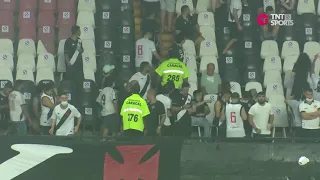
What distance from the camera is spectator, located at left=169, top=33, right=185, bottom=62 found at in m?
14.2

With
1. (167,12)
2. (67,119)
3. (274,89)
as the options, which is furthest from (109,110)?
(274,89)

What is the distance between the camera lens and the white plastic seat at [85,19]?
1531 cm

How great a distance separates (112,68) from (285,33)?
4297 millimetres

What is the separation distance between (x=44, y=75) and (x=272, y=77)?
16.1ft

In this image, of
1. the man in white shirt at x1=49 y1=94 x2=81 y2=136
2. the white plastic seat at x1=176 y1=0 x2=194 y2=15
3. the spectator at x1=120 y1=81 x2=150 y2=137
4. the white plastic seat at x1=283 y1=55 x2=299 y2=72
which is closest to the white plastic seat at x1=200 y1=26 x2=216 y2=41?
the white plastic seat at x1=176 y1=0 x2=194 y2=15

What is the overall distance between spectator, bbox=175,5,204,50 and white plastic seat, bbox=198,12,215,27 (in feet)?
1.14

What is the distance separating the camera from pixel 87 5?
51.4 ft

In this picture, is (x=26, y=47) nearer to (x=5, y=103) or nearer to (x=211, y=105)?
(x=5, y=103)

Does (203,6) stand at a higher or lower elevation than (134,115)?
higher

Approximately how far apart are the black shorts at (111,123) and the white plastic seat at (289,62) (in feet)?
13.0

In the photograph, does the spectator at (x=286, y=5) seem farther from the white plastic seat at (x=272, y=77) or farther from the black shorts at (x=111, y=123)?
the black shorts at (x=111, y=123)

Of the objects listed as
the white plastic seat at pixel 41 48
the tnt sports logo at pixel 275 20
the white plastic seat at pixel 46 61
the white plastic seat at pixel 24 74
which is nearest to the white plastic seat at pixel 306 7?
the tnt sports logo at pixel 275 20

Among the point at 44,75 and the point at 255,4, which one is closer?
the point at 44,75

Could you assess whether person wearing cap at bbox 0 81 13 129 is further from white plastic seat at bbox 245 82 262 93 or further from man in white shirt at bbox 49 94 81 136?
white plastic seat at bbox 245 82 262 93
